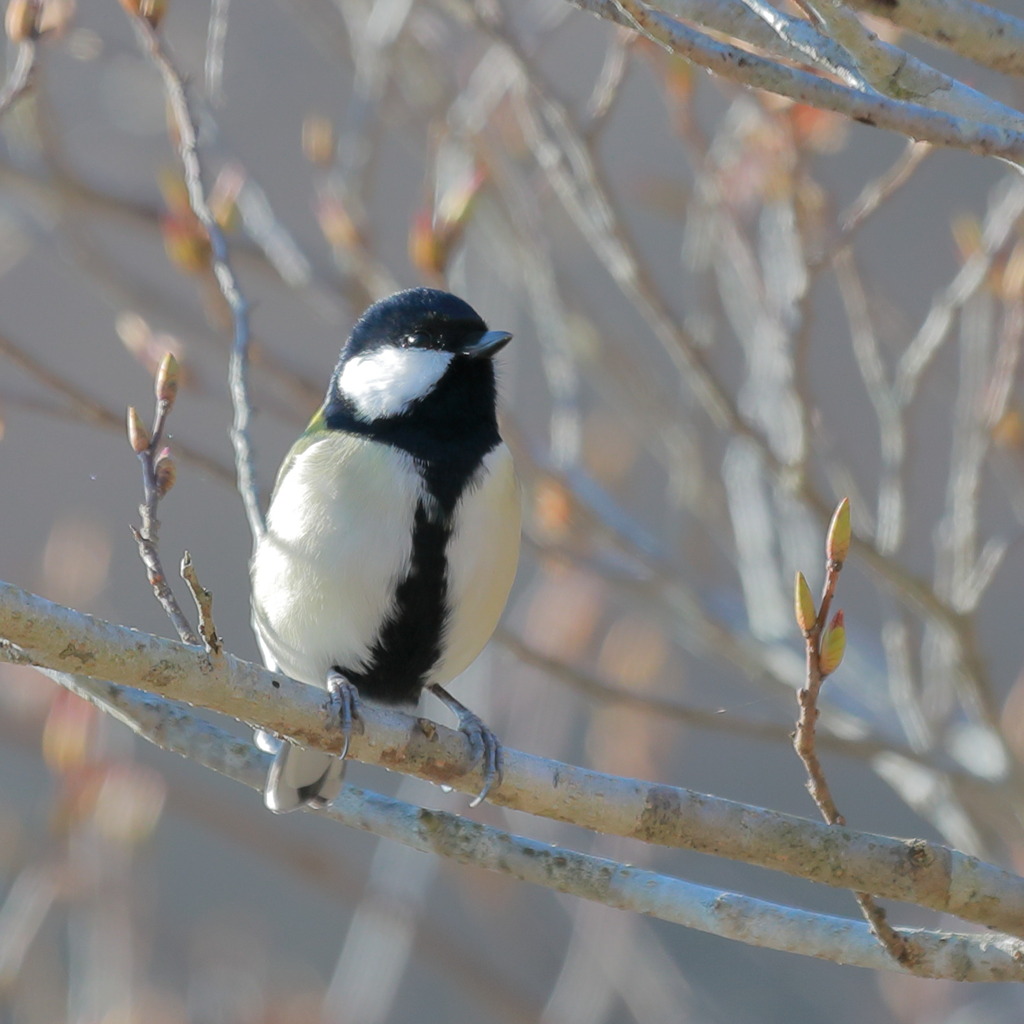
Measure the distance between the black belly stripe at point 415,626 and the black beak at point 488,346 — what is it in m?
0.35

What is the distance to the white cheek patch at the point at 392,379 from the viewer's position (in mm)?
2535

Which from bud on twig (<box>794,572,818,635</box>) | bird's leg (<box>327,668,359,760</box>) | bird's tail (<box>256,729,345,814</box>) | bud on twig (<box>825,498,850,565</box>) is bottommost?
bird's tail (<box>256,729,345,814</box>)

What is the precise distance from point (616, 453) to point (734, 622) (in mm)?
1051

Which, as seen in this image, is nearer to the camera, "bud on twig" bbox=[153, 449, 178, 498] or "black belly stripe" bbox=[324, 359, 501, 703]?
"bud on twig" bbox=[153, 449, 178, 498]

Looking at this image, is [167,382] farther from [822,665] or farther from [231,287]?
[822,665]

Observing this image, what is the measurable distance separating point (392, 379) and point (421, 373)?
0.06 metres

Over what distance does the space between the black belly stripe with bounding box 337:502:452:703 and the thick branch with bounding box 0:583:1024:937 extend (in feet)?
1.53

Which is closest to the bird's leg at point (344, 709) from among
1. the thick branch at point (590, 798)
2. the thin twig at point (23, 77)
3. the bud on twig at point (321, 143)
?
the thick branch at point (590, 798)

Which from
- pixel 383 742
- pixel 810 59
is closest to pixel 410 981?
pixel 383 742

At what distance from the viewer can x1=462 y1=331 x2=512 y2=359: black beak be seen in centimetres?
256

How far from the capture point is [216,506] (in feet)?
18.8

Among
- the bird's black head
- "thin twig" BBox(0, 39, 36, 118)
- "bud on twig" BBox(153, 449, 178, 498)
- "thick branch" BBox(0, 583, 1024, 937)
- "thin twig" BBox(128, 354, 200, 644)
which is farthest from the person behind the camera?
the bird's black head

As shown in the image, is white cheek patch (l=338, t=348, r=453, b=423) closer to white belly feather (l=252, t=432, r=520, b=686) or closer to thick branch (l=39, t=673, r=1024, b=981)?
white belly feather (l=252, t=432, r=520, b=686)

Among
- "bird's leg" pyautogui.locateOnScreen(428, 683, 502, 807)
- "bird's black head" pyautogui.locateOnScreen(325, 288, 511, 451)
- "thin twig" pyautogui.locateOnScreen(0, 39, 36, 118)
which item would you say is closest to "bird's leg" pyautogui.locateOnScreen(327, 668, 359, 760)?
"bird's leg" pyautogui.locateOnScreen(428, 683, 502, 807)
